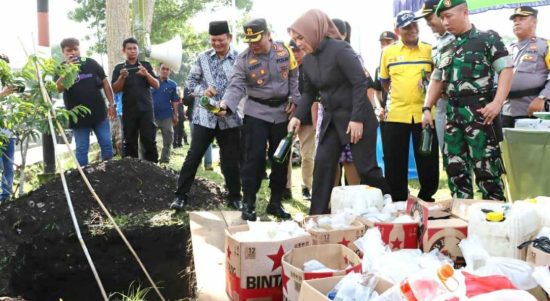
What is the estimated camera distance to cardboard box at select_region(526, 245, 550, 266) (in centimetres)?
180

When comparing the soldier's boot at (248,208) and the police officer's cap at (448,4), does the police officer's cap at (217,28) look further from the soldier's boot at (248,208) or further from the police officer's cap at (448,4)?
the police officer's cap at (448,4)

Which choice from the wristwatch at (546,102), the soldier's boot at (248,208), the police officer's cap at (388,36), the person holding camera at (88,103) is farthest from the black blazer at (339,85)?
the person holding camera at (88,103)

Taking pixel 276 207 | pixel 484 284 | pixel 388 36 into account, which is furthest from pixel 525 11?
pixel 484 284

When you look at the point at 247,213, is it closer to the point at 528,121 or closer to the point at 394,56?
the point at 394,56

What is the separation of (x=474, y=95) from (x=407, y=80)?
903mm

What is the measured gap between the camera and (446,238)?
2295 mm

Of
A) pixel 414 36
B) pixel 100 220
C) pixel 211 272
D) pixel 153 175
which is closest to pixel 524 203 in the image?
pixel 211 272

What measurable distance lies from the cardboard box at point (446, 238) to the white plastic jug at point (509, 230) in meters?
0.15

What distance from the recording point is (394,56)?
14.4ft

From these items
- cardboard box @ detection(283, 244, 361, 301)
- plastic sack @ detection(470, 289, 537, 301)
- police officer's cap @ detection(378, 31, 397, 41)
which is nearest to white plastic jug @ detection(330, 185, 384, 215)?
cardboard box @ detection(283, 244, 361, 301)

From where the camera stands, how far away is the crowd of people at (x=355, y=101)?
11.3 ft

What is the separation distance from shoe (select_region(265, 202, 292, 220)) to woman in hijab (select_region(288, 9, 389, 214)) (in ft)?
2.99

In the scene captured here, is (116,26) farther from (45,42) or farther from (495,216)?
(495,216)

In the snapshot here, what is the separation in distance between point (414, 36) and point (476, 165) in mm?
1324
